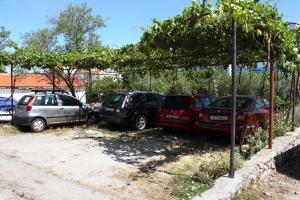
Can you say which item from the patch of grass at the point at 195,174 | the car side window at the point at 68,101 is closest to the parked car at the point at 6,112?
the car side window at the point at 68,101

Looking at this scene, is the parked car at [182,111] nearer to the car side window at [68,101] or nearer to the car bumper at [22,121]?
the car side window at [68,101]

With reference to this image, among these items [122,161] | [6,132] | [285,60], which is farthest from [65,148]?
[285,60]

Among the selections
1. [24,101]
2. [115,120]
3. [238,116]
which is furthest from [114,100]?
[238,116]

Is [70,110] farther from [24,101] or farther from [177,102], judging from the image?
[177,102]

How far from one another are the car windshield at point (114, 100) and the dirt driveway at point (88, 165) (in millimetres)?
1438

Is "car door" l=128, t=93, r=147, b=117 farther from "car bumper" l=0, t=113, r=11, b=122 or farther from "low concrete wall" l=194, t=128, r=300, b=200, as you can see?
"car bumper" l=0, t=113, r=11, b=122

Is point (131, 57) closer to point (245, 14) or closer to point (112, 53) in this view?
point (112, 53)

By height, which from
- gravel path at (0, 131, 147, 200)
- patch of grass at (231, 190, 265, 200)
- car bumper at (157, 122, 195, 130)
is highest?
car bumper at (157, 122, 195, 130)

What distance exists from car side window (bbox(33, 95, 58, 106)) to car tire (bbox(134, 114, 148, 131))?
3251 millimetres

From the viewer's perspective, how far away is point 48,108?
14875 millimetres

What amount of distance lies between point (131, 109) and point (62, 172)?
6412 millimetres

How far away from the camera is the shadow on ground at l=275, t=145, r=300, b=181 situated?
369 inches

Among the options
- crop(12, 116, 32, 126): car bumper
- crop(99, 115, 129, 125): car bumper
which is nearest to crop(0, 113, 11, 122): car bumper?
crop(12, 116, 32, 126): car bumper

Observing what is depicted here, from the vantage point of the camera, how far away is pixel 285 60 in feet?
31.2
